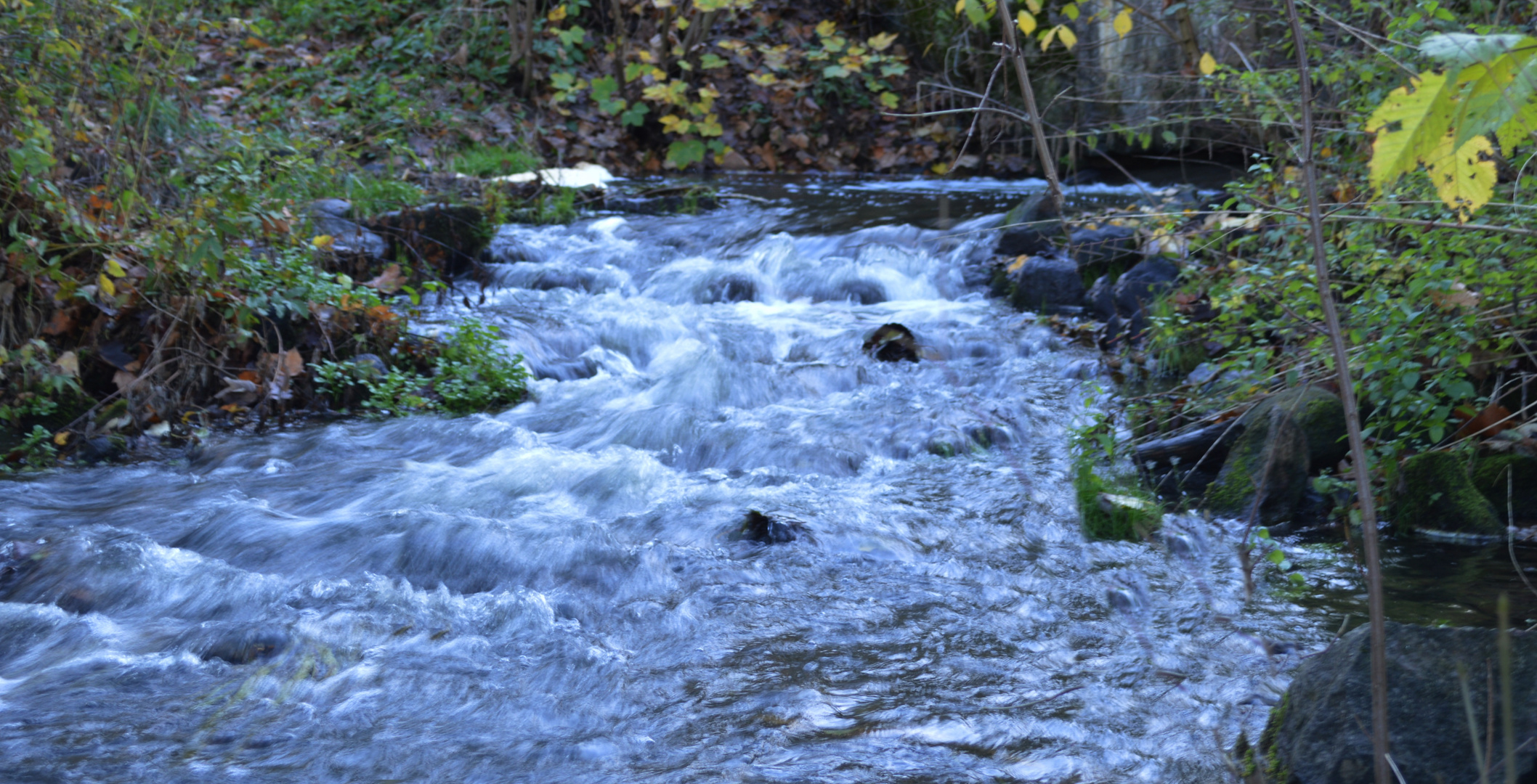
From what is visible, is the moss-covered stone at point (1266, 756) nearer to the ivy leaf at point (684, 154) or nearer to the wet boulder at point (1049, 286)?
the wet boulder at point (1049, 286)

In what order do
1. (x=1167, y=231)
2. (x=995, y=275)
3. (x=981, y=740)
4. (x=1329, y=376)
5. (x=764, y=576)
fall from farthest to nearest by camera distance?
(x=995, y=275) < (x=1167, y=231) < (x=1329, y=376) < (x=764, y=576) < (x=981, y=740)

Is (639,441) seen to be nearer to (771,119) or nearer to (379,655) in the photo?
(379,655)

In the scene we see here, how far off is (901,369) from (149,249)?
3.56m

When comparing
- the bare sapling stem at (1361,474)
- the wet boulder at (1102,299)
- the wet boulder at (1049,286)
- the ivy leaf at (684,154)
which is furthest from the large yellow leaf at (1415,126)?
the ivy leaf at (684,154)

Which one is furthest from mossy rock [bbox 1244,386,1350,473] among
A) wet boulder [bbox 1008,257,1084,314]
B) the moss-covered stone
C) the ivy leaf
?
the ivy leaf

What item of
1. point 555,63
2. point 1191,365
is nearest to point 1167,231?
point 1191,365

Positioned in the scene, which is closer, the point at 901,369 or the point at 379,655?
the point at 379,655

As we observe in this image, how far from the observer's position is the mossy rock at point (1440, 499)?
10.5 ft

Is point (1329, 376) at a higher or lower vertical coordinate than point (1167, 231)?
lower

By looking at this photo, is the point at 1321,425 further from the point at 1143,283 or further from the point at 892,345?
the point at 892,345

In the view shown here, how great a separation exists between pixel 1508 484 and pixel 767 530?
7.57ft

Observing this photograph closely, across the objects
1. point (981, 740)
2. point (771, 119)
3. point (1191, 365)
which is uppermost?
point (771, 119)

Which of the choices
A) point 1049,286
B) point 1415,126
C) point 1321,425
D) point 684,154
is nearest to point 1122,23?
point 1415,126

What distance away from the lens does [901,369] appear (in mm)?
5531
